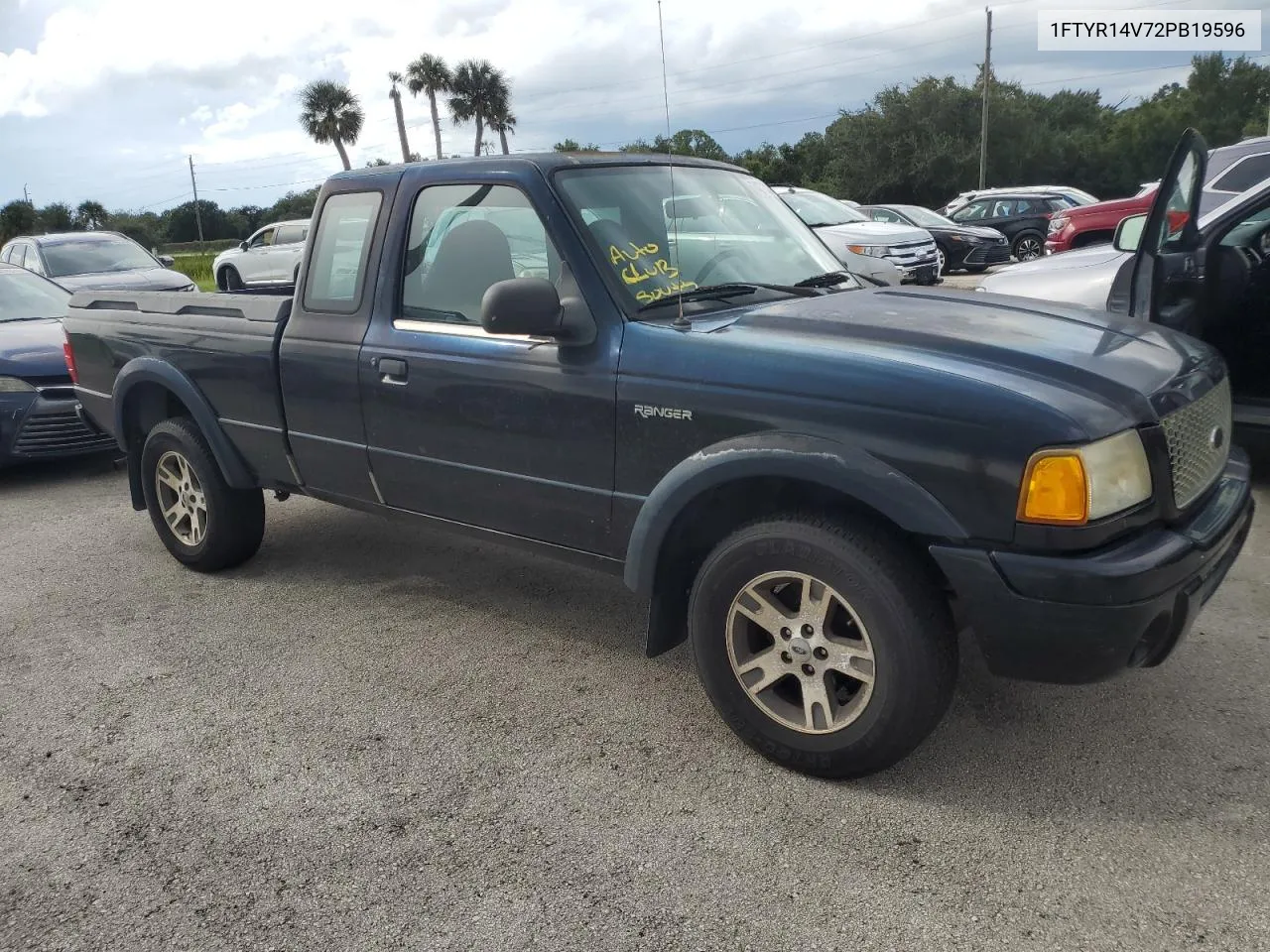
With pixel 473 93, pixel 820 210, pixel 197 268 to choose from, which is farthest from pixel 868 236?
pixel 473 93

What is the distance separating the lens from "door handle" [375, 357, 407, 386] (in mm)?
3846

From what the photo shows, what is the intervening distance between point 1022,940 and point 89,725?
3.05 m

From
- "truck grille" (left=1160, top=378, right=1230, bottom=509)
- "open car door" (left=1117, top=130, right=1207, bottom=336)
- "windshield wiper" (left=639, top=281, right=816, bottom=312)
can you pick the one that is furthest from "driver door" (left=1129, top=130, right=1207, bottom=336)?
"windshield wiper" (left=639, top=281, right=816, bottom=312)

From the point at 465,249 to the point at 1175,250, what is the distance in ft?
11.3

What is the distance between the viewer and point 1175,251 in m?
5.02

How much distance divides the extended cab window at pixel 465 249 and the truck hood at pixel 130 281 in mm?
8466

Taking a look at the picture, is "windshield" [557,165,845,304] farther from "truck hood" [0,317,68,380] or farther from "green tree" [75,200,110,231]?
"green tree" [75,200,110,231]

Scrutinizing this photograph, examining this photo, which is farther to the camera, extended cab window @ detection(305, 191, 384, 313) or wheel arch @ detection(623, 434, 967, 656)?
extended cab window @ detection(305, 191, 384, 313)

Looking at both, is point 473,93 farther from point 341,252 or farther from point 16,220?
point 341,252

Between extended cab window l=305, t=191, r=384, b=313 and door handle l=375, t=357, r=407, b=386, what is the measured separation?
1.04ft

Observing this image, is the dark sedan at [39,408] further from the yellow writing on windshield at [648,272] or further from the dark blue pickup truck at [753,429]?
the yellow writing on windshield at [648,272]

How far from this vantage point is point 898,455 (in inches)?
107

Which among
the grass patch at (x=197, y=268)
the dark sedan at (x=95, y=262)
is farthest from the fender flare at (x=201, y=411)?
the grass patch at (x=197, y=268)

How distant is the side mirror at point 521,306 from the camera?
10.4 feet
